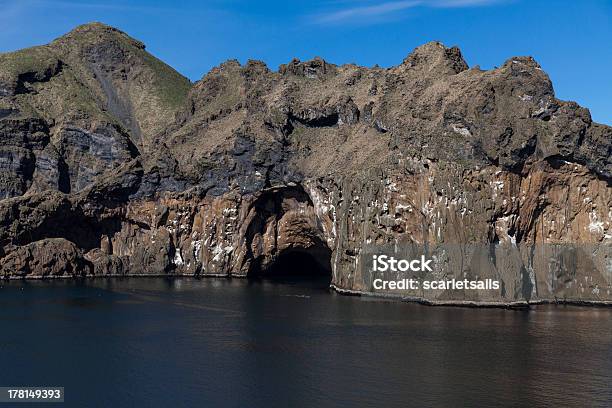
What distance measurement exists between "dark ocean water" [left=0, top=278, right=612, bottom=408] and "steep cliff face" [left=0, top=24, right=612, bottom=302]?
14514 millimetres

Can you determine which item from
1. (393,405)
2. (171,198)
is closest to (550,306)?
(393,405)

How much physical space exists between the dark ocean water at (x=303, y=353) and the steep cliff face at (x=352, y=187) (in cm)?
1451

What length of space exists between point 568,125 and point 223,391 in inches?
3356

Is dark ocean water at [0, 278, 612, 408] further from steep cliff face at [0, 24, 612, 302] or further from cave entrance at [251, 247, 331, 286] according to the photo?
cave entrance at [251, 247, 331, 286]

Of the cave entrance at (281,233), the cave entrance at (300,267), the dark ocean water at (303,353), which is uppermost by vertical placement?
the cave entrance at (281,233)

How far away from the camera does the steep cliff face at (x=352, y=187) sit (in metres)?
120

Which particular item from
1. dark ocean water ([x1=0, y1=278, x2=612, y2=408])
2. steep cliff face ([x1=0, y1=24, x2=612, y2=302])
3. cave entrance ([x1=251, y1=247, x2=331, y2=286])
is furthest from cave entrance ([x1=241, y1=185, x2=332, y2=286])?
dark ocean water ([x1=0, y1=278, x2=612, y2=408])

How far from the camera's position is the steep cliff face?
120m

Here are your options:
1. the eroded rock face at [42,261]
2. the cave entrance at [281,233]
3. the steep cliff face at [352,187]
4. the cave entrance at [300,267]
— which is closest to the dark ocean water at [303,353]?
the steep cliff face at [352,187]

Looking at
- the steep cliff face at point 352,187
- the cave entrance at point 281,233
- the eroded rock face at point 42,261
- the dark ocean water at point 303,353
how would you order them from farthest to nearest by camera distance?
the cave entrance at point 281,233 → the eroded rock face at point 42,261 → the steep cliff face at point 352,187 → the dark ocean water at point 303,353

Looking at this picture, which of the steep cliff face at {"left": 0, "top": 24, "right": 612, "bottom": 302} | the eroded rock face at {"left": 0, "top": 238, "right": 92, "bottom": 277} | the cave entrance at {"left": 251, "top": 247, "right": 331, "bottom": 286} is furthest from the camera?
the cave entrance at {"left": 251, "top": 247, "right": 331, "bottom": 286}

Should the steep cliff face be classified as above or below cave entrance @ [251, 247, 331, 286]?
above

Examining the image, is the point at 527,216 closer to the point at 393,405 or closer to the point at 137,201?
the point at 393,405

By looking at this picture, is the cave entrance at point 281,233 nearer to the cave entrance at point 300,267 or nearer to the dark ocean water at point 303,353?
the cave entrance at point 300,267
